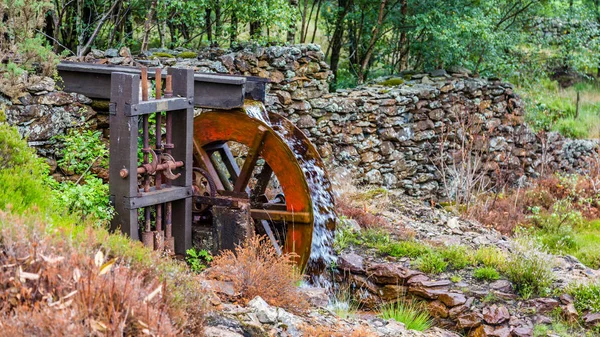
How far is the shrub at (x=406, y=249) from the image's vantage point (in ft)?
27.1

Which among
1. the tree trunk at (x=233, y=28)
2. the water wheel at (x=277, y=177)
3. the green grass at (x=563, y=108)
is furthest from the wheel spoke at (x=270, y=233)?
the green grass at (x=563, y=108)

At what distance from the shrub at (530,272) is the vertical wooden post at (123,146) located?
3909 millimetres

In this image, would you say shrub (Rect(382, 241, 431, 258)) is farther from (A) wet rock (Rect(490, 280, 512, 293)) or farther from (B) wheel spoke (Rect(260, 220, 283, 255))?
(B) wheel spoke (Rect(260, 220, 283, 255))

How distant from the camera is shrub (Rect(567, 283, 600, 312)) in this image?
24.0ft

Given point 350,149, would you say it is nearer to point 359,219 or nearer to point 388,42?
point 359,219

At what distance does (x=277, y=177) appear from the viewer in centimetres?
752

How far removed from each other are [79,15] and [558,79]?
14.0 m

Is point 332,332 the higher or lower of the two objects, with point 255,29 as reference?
lower

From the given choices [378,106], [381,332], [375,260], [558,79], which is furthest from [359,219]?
[558,79]

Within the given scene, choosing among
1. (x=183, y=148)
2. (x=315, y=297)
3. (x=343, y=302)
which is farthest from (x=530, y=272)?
Answer: (x=183, y=148)

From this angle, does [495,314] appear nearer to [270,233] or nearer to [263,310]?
[270,233]

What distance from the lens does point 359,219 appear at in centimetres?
918

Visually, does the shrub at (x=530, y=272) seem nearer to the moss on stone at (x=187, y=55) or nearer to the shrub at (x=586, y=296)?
the shrub at (x=586, y=296)

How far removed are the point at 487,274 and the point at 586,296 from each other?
38.4 inches
